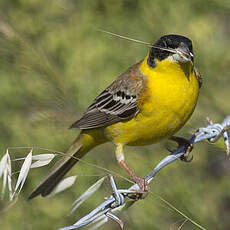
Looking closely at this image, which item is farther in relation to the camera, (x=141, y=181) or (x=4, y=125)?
(x=4, y=125)

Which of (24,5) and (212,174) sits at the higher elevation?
(24,5)

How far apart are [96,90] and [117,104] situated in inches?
43.4

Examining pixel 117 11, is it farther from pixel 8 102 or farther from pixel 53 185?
pixel 53 185

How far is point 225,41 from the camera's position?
410cm

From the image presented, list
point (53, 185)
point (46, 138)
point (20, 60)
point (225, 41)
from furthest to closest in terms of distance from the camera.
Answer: point (225, 41) → point (46, 138) → point (53, 185) → point (20, 60)

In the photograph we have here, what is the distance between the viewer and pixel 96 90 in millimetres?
4188

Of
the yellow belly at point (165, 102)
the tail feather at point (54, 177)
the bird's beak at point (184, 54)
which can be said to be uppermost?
the bird's beak at point (184, 54)

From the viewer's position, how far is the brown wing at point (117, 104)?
2.95 m

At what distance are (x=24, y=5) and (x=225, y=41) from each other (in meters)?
1.97

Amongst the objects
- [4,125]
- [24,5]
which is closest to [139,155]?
[4,125]

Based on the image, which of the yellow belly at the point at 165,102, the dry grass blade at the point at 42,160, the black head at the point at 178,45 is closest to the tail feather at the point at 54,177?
the yellow belly at the point at 165,102

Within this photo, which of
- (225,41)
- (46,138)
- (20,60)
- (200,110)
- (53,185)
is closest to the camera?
(20,60)

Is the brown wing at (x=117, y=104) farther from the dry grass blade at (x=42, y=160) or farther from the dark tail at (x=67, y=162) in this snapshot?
the dry grass blade at (x=42, y=160)

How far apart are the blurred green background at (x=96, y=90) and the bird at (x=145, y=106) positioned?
0.56 ft
